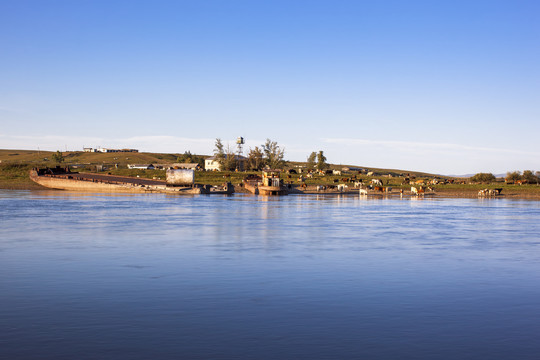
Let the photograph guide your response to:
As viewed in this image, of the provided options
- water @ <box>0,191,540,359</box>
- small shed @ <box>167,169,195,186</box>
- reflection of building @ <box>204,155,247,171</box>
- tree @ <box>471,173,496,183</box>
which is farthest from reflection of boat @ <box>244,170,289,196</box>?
water @ <box>0,191,540,359</box>

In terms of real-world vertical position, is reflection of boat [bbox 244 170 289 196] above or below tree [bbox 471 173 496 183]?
below

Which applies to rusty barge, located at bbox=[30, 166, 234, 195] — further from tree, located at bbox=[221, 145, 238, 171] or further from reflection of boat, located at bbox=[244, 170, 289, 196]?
tree, located at bbox=[221, 145, 238, 171]

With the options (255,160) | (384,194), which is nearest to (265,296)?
(384,194)

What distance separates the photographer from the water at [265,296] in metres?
Answer: 12.0

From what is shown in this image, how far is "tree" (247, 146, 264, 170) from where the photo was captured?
181 metres

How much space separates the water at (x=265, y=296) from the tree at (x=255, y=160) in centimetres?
14598

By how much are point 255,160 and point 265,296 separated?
544ft

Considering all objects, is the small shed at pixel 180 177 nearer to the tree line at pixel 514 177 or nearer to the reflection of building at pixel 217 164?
the reflection of building at pixel 217 164

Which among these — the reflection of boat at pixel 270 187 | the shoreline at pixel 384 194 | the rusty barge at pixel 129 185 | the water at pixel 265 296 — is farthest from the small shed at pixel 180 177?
the water at pixel 265 296

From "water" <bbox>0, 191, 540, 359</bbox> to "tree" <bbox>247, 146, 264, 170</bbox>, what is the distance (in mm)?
145980

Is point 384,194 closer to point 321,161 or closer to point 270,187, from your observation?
point 270,187

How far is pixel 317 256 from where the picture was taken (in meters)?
26.2

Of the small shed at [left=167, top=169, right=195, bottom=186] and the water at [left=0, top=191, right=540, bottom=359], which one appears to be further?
the small shed at [left=167, top=169, right=195, bottom=186]

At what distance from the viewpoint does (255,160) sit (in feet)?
598
